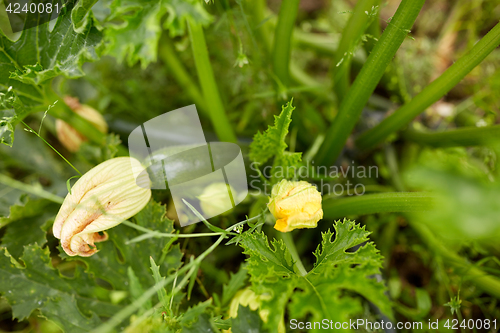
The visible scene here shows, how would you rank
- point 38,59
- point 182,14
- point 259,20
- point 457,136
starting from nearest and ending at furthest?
point 182,14 < point 38,59 < point 457,136 < point 259,20

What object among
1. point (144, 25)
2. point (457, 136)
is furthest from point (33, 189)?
point (457, 136)

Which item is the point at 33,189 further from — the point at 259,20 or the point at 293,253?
the point at 259,20

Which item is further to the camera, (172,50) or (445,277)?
(172,50)

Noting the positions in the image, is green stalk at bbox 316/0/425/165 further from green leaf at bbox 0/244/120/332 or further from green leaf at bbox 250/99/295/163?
green leaf at bbox 0/244/120/332

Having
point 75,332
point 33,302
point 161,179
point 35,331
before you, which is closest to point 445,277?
point 161,179

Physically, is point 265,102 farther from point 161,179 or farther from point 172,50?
point 161,179

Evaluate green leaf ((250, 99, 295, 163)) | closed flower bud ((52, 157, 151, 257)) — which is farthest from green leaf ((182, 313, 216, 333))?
green leaf ((250, 99, 295, 163))
